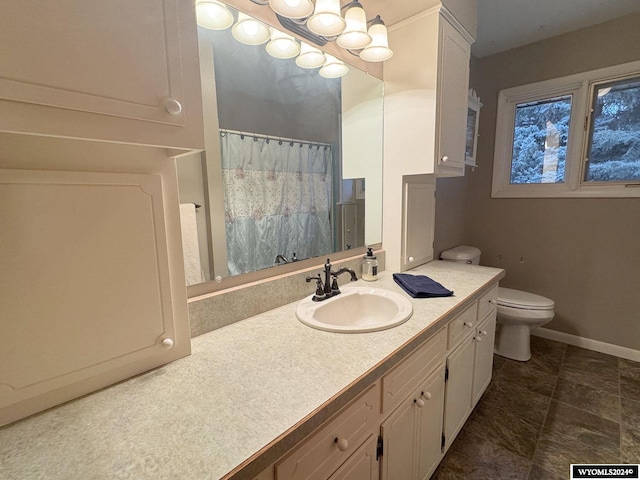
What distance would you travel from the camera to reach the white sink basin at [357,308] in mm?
1145

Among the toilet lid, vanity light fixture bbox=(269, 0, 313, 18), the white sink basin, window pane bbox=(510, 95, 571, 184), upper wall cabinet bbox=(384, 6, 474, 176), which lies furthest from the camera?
window pane bbox=(510, 95, 571, 184)

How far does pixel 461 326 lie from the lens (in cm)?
133

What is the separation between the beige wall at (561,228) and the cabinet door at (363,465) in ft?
6.13

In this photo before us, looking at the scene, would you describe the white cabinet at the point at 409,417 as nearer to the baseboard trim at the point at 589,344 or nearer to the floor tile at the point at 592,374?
the floor tile at the point at 592,374

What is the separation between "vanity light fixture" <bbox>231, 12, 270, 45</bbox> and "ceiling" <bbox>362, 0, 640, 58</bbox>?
80 cm

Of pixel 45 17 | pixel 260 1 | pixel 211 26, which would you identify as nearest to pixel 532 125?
pixel 260 1

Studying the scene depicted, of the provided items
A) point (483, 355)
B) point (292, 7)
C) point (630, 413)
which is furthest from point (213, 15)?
point (630, 413)

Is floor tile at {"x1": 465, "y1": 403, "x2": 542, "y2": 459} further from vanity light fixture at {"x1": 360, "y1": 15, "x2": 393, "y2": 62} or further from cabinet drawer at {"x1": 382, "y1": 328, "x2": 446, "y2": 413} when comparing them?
vanity light fixture at {"x1": 360, "y1": 15, "x2": 393, "y2": 62}

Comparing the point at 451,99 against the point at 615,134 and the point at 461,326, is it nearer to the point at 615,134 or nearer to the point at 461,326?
the point at 461,326

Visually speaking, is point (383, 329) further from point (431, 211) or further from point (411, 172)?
point (431, 211)

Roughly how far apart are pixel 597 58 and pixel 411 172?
1.90 meters

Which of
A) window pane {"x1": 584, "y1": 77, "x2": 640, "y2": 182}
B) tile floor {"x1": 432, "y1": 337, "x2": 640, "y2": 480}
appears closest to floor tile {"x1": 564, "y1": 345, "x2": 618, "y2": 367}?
tile floor {"x1": 432, "y1": 337, "x2": 640, "y2": 480}

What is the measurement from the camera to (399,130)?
1.65 meters

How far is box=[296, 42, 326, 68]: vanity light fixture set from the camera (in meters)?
1.32
